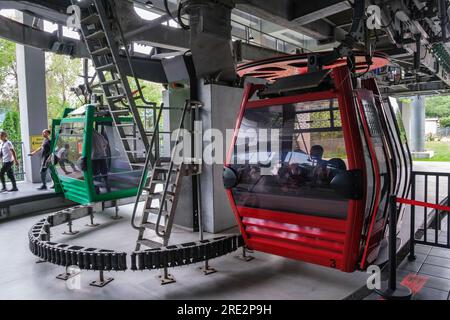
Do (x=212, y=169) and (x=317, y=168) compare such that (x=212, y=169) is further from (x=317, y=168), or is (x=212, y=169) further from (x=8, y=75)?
(x=8, y=75)

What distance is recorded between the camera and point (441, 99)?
1145 inches

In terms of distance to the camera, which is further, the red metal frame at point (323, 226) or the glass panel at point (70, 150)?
the glass panel at point (70, 150)

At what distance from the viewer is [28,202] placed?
6684 mm

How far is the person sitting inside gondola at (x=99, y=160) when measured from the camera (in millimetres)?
5918

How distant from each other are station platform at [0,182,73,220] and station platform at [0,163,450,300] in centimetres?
217

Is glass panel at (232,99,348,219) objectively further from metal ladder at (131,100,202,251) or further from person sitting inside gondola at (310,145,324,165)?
metal ladder at (131,100,202,251)

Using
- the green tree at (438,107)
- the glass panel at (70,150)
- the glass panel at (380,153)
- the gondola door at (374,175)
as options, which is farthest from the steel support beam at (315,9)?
the green tree at (438,107)

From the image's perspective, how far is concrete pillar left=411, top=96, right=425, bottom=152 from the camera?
18062mm

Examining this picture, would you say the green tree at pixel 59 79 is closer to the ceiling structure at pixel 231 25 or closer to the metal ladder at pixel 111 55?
the ceiling structure at pixel 231 25

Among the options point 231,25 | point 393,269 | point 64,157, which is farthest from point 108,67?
point 393,269

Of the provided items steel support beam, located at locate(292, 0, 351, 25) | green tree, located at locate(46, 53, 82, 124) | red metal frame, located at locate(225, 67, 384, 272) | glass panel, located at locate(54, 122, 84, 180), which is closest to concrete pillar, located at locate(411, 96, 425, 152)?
steel support beam, located at locate(292, 0, 351, 25)

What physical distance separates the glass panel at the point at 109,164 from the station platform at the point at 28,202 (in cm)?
178
